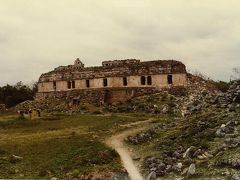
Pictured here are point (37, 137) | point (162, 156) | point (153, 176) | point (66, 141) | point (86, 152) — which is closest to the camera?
point (153, 176)

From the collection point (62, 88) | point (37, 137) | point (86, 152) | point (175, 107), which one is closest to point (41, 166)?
point (86, 152)

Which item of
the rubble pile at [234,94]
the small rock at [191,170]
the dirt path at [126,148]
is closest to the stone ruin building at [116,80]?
the dirt path at [126,148]

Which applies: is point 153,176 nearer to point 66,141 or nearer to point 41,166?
point 41,166

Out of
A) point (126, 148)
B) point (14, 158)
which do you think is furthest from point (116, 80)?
point (14, 158)

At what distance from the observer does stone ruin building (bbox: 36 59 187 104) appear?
49.4m

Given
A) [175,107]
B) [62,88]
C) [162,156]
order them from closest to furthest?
[162,156] < [175,107] < [62,88]

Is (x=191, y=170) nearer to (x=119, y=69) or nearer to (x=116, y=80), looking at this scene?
(x=116, y=80)

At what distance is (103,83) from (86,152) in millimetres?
27313

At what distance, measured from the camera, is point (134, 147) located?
88.0 feet

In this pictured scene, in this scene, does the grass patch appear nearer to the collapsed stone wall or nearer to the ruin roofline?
the collapsed stone wall

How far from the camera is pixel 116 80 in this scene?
51625 mm

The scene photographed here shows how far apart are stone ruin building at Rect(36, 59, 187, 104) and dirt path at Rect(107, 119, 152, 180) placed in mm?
13735

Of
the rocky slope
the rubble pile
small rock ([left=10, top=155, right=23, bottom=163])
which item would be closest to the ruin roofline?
the rocky slope

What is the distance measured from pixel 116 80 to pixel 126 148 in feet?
83.1
